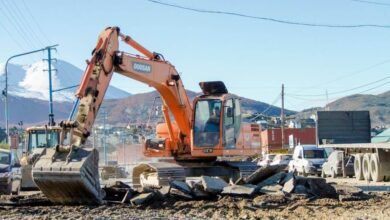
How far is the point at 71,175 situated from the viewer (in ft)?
56.5

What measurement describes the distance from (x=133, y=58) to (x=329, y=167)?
16.7 metres

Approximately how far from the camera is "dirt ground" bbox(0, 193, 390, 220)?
1576 centimetres

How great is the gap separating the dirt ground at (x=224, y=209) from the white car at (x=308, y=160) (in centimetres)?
1838

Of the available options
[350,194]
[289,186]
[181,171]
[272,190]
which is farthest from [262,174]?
[350,194]

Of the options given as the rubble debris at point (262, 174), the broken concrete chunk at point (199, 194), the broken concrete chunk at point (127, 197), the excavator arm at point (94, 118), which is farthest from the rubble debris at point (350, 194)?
the excavator arm at point (94, 118)

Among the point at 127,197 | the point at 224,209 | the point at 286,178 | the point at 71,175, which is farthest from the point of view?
the point at 286,178

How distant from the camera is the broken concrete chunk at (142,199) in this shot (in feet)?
59.3

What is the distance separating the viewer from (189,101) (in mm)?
24312

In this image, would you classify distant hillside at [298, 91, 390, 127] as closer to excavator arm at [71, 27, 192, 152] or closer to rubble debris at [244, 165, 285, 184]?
excavator arm at [71, 27, 192, 152]

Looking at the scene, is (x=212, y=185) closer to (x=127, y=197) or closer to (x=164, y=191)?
(x=164, y=191)

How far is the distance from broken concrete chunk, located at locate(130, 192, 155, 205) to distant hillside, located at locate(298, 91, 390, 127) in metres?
134

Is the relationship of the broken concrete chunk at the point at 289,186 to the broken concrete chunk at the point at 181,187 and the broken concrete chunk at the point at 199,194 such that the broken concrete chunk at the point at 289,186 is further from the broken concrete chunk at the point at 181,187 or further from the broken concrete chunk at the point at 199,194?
the broken concrete chunk at the point at 181,187

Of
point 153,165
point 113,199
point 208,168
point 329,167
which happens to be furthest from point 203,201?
point 329,167

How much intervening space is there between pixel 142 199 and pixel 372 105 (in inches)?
6156
